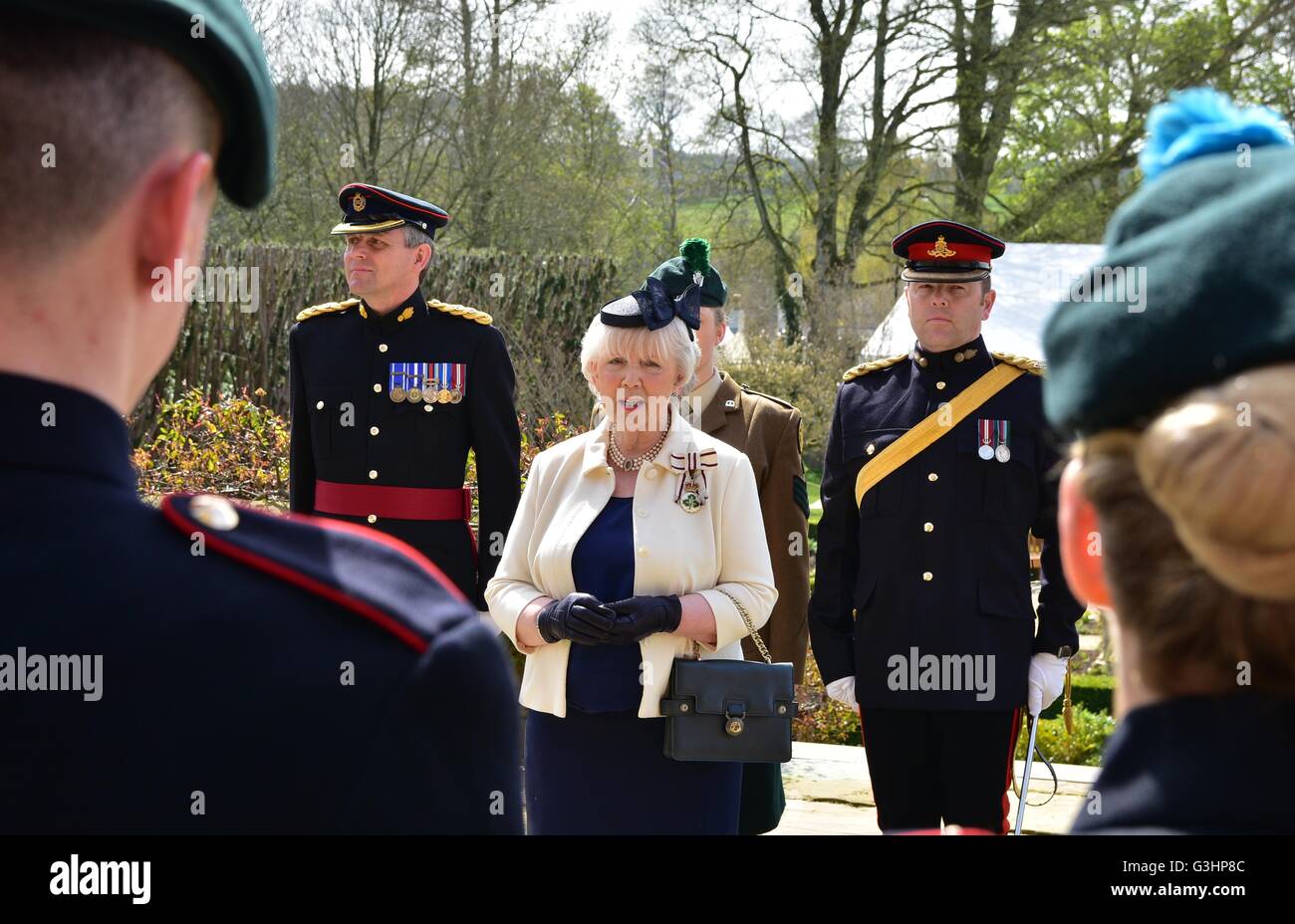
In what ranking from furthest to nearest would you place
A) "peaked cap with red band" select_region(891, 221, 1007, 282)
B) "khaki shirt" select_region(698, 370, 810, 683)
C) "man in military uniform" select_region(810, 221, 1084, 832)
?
"khaki shirt" select_region(698, 370, 810, 683) → "peaked cap with red band" select_region(891, 221, 1007, 282) → "man in military uniform" select_region(810, 221, 1084, 832)

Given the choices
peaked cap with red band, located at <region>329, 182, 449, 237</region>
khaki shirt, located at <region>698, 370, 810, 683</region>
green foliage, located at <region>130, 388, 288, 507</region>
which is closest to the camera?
khaki shirt, located at <region>698, 370, 810, 683</region>

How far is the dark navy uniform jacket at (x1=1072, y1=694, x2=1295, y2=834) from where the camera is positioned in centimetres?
113

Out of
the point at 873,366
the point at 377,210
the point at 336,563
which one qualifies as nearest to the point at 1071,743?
the point at 873,366

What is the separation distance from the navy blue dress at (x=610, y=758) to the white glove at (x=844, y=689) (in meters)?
0.77

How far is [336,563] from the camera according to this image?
1.17 metres

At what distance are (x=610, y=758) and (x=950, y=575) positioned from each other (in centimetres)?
119

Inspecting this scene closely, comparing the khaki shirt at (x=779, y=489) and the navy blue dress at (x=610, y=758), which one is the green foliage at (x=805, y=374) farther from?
the navy blue dress at (x=610, y=758)

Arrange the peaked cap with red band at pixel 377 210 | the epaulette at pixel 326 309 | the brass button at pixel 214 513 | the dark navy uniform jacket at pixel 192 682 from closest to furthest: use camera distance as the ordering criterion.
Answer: the dark navy uniform jacket at pixel 192 682 → the brass button at pixel 214 513 → the peaked cap with red band at pixel 377 210 → the epaulette at pixel 326 309

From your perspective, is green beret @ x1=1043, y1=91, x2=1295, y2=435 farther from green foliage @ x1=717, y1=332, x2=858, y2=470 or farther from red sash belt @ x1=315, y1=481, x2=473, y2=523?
green foliage @ x1=717, y1=332, x2=858, y2=470

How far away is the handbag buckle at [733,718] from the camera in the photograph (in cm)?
354

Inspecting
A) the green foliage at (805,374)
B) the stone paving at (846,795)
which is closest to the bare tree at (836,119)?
the green foliage at (805,374)

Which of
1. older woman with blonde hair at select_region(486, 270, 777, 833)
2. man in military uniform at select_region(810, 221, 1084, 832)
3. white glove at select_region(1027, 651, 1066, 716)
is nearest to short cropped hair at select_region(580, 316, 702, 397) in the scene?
older woman with blonde hair at select_region(486, 270, 777, 833)

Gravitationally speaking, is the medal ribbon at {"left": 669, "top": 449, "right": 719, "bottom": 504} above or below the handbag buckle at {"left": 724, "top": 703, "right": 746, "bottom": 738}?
above

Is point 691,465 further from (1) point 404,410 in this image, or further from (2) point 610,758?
(1) point 404,410
